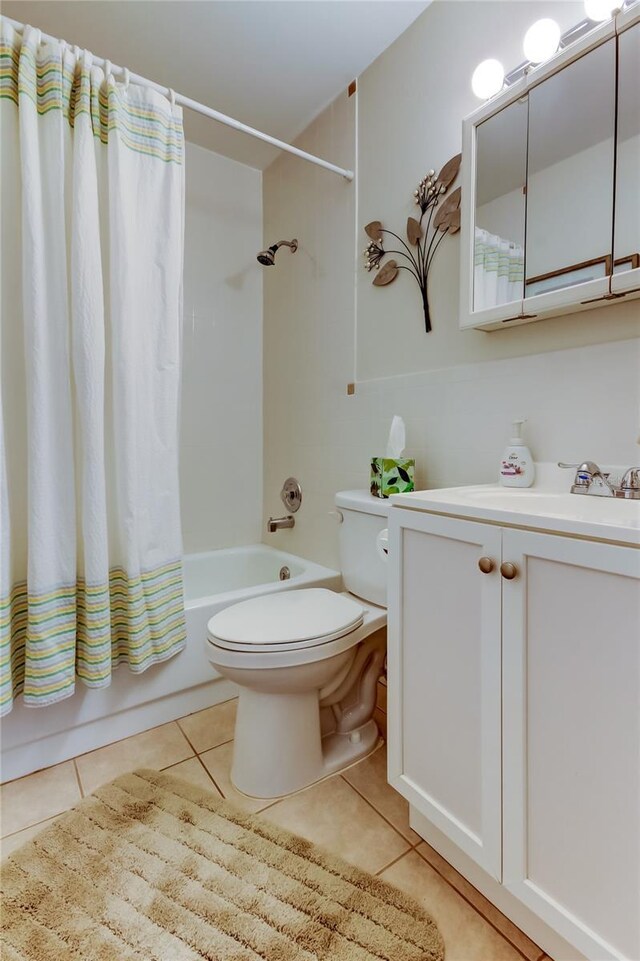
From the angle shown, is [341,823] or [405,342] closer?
[341,823]

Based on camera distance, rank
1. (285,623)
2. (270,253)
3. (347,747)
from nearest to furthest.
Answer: (285,623)
(347,747)
(270,253)

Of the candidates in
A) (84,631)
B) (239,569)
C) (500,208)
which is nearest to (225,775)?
(84,631)

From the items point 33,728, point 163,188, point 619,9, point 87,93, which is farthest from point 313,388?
point 33,728

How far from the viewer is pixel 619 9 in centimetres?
97

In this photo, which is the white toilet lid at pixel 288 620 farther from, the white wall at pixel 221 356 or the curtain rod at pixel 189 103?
the curtain rod at pixel 189 103

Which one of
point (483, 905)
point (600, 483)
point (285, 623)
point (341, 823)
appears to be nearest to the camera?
point (483, 905)

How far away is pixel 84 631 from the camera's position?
→ 1297 millimetres

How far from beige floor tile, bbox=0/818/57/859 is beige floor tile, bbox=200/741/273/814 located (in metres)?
0.40

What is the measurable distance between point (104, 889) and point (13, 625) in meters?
0.68

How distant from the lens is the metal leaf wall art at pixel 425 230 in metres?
1.36

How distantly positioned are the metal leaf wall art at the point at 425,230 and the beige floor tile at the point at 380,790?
136 centimetres

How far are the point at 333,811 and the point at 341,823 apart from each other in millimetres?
44

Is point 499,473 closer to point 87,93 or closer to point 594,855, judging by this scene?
point 594,855

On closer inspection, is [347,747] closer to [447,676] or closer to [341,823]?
[341,823]
